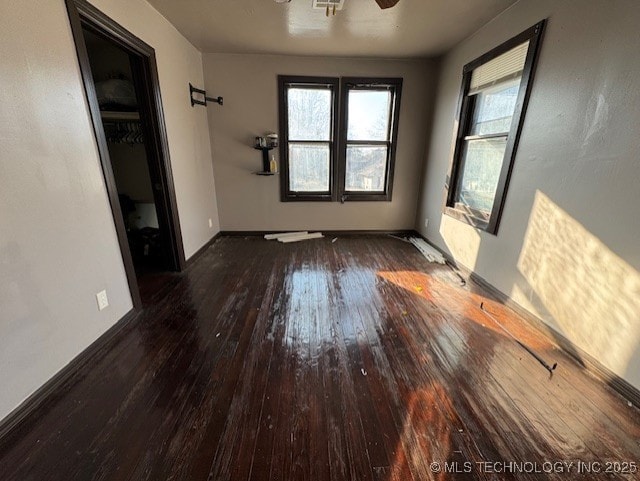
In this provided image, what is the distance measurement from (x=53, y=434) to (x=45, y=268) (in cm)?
82

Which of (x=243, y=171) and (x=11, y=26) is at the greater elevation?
(x=11, y=26)

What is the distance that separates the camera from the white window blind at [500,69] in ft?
7.41

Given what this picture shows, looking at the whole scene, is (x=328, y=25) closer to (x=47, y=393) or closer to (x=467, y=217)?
(x=467, y=217)

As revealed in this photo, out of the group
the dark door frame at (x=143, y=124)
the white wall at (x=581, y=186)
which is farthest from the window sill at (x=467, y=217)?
the dark door frame at (x=143, y=124)

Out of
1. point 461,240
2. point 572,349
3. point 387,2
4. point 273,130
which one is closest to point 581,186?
point 572,349

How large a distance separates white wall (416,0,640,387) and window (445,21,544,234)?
10 cm

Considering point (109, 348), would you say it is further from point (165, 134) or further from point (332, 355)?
point (165, 134)

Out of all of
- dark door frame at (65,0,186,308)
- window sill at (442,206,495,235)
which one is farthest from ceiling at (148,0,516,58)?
window sill at (442,206,495,235)

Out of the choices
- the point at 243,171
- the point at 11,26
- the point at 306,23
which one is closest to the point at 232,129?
the point at 243,171

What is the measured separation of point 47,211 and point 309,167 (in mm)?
3106

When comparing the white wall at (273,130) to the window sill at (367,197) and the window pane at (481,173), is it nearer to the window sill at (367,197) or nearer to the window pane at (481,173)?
the window sill at (367,197)

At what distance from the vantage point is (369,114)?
3.96 meters

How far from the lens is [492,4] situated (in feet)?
7.62

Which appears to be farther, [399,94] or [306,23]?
[399,94]
